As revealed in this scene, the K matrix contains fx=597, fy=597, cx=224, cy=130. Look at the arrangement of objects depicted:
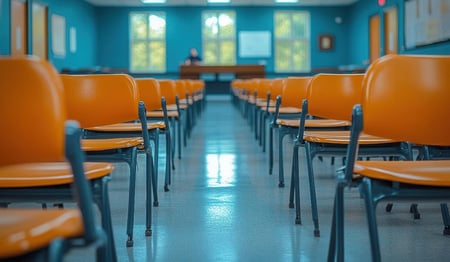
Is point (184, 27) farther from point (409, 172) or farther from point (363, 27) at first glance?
point (409, 172)

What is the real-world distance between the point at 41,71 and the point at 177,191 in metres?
2.69

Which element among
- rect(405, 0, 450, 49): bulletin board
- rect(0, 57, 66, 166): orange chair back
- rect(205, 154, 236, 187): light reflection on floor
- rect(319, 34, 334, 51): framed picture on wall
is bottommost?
rect(205, 154, 236, 187): light reflection on floor

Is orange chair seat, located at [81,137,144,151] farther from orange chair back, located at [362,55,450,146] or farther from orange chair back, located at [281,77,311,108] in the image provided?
orange chair back, located at [281,77,311,108]

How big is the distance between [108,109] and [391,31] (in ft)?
46.7

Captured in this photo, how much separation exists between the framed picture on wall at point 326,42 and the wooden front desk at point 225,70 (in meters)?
4.45

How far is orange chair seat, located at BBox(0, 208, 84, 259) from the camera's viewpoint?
41.0 inches

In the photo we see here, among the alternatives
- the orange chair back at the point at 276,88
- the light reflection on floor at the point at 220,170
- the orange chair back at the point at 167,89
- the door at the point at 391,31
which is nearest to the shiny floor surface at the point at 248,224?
the light reflection on floor at the point at 220,170

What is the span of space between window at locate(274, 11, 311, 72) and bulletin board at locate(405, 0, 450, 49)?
6417 millimetres

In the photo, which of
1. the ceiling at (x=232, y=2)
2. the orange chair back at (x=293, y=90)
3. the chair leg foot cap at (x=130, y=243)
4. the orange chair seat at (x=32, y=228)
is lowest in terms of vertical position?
the chair leg foot cap at (x=130, y=243)

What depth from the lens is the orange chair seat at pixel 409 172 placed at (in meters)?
1.55

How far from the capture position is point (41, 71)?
1204 millimetres

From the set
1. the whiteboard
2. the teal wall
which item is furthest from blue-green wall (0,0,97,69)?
the whiteboard

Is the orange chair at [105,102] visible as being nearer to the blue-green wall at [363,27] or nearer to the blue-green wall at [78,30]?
the blue-green wall at [78,30]

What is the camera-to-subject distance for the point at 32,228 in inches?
44.9
